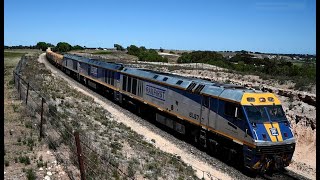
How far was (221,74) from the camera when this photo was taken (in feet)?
→ 162

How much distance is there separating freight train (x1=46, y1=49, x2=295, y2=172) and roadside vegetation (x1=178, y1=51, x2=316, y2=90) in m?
17.9

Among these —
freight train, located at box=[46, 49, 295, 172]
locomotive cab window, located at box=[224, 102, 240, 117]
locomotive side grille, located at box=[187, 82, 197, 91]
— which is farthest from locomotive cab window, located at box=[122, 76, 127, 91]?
locomotive cab window, located at box=[224, 102, 240, 117]

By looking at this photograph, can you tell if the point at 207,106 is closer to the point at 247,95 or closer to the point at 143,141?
the point at 247,95

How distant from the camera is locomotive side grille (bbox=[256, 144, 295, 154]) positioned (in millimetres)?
14398

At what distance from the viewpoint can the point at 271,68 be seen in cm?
6462

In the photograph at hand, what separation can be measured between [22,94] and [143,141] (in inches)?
433

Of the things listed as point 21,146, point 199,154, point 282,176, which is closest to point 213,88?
point 199,154

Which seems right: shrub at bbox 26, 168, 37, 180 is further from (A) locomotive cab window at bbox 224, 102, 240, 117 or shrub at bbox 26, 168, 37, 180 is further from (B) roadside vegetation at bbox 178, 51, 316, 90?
(B) roadside vegetation at bbox 178, 51, 316, 90

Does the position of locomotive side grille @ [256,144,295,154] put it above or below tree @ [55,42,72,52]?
below

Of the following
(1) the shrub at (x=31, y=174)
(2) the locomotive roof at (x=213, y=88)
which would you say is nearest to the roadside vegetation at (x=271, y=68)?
(2) the locomotive roof at (x=213, y=88)

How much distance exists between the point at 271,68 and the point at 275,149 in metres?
52.8

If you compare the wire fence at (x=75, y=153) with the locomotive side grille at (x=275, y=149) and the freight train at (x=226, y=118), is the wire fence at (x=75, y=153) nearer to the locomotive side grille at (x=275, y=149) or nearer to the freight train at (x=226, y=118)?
the freight train at (x=226, y=118)

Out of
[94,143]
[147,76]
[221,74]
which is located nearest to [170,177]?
[94,143]

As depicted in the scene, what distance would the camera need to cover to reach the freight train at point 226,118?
14.7 meters
